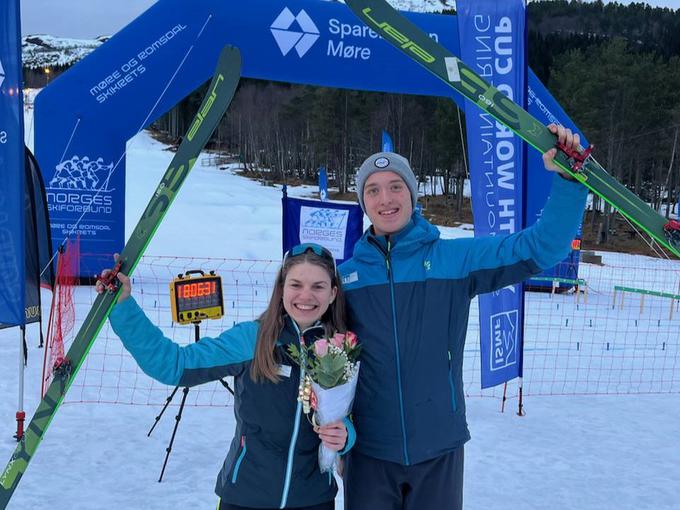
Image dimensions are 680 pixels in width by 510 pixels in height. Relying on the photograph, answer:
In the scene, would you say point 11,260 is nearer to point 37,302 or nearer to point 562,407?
point 37,302

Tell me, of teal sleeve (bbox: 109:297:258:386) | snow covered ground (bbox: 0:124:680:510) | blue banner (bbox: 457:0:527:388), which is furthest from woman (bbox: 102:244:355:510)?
blue banner (bbox: 457:0:527:388)

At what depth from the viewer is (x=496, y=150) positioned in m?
4.64

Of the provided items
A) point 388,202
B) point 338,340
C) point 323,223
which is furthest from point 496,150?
point 338,340

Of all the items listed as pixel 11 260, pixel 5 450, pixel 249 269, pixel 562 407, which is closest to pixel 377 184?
pixel 11 260

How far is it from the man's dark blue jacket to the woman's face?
0.37 feet

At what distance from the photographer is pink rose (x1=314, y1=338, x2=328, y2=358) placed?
176cm

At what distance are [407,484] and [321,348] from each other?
0.61 meters

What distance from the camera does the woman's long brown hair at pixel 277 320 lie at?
188 cm

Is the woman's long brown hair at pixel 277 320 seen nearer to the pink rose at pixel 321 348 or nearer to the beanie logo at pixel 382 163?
the pink rose at pixel 321 348

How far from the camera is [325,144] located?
3584 cm

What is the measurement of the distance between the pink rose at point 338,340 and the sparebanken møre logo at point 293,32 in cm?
647

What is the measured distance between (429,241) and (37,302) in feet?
11.4

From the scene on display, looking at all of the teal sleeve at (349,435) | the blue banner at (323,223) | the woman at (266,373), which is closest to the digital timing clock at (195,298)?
the woman at (266,373)

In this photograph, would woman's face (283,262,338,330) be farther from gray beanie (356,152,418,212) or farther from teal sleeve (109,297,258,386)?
gray beanie (356,152,418,212)
